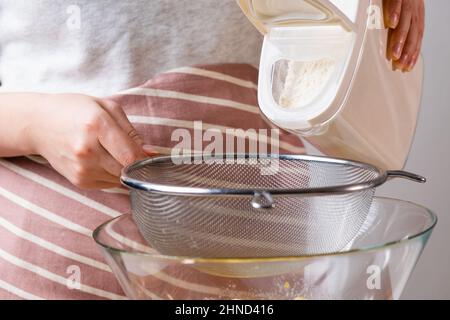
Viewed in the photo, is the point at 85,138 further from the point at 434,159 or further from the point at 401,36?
the point at 434,159

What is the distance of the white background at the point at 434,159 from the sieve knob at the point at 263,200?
1053mm

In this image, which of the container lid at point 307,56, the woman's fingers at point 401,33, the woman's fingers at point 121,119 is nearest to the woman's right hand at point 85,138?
the woman's fingers at point 121,119

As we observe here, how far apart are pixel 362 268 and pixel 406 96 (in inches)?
14.1

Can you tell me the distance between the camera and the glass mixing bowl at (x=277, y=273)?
419 millimetres

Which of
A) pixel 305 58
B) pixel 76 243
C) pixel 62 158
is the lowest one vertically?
pixel 76 243

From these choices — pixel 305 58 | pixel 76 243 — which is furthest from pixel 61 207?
pixel 305 58

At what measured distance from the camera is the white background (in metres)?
1.43

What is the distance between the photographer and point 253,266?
1.38 ft

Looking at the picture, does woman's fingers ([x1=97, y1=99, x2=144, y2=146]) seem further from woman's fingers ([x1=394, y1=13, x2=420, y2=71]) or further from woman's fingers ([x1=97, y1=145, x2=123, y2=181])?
woman's fingers ([x1=394, y1=13, x2=420, y2=71])

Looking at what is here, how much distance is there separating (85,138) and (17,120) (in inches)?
5.1

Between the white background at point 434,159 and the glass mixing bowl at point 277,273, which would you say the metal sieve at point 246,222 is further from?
the white background at point 434,159

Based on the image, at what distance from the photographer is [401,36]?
27.8 inches
